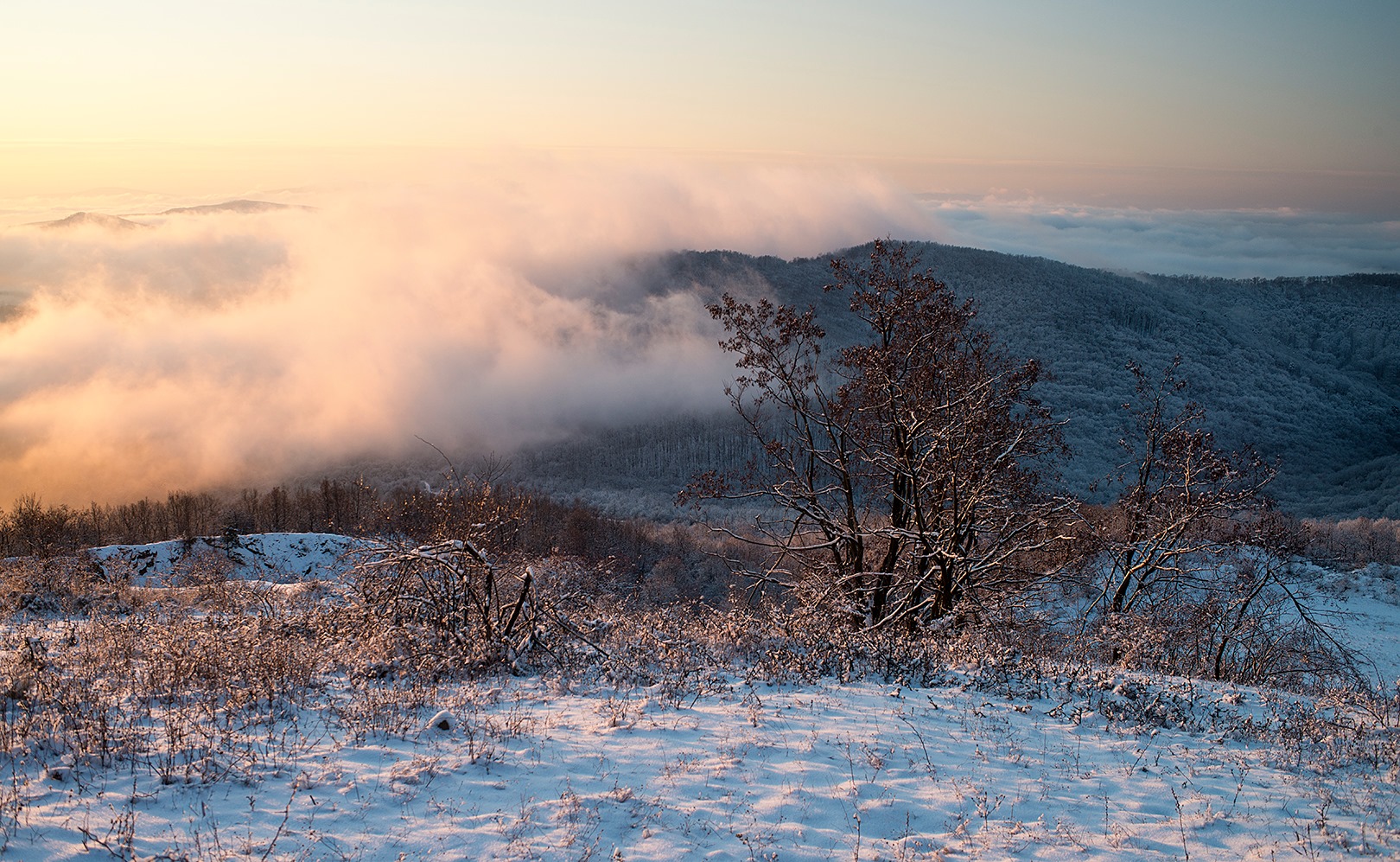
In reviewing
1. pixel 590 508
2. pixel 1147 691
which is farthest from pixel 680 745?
pixel 590 508

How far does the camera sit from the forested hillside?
10938 centimetres

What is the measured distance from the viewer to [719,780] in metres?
5.36

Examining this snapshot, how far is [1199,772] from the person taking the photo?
19.2 ft

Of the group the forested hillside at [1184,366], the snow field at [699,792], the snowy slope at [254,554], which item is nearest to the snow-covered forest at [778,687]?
the snow field at [699,792]

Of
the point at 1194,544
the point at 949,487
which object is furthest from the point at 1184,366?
the point at 949,487

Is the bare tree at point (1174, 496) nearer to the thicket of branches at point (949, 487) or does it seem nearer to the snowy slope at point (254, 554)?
the thicket of branches at point (949, 487)

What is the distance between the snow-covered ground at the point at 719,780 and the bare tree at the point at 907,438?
14.1 feet

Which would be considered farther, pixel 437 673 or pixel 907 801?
pixel 437 673

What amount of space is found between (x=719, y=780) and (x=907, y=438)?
282 inches

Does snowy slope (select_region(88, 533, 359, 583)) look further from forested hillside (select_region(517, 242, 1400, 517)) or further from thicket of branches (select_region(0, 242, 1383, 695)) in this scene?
forested hillside (select_region(517, 242, 1400, 517))

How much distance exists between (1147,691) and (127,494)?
135070 millimetres

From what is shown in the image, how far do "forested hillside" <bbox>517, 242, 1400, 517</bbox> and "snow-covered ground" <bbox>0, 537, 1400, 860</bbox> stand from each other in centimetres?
8489

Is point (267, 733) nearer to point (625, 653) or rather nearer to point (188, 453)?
point (625, 653)

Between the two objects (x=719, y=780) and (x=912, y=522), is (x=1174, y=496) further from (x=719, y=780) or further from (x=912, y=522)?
(x=719, y=780)
